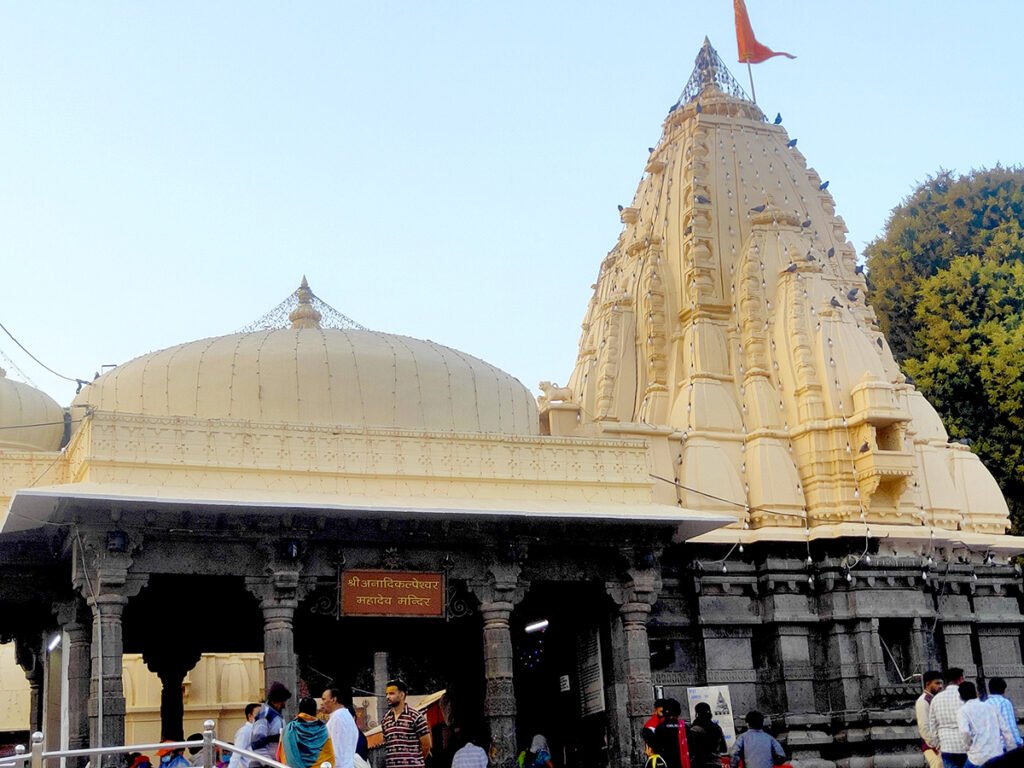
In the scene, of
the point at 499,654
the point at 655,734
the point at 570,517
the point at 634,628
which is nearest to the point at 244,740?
the point at 655,734

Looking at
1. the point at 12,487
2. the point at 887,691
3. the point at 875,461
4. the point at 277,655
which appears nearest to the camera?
the point at 277,655

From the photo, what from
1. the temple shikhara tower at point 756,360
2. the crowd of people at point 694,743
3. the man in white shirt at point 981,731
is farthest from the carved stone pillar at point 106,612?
the man in white shirt at point 981,731

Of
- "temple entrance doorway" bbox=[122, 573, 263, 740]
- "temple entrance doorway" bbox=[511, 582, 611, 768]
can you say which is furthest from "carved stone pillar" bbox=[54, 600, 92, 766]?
"temple entrance doorway" bbox=[511, 582, 611, 768]

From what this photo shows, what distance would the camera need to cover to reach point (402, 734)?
1121cm

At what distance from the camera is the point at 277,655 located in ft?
52.6

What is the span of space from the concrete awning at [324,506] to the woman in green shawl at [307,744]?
20.4 feet

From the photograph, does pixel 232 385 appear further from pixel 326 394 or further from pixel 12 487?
pixel 12 487

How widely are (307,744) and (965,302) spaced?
24639mm

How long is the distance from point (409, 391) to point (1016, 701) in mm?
11253

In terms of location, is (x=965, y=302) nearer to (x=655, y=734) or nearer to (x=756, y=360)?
(x=756, y=360)

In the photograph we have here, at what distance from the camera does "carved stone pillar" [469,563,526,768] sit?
16.7m

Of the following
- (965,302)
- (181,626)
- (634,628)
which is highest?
(965,302)

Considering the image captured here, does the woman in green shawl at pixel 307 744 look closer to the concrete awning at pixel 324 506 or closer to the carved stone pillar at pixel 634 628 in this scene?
the concrete awning at pixel 324 506

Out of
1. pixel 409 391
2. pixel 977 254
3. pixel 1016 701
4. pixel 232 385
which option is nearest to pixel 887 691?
pixel 1016 701
